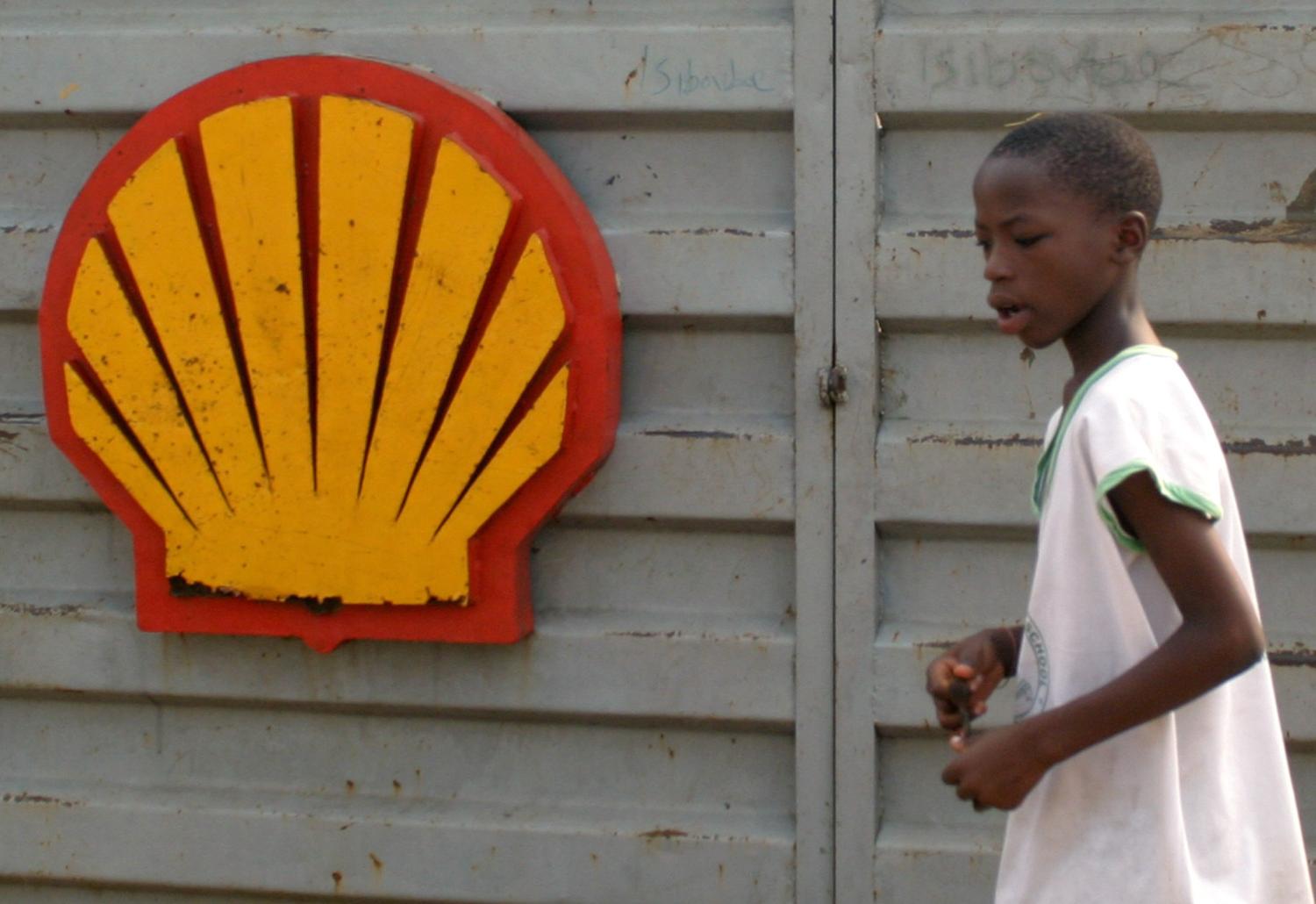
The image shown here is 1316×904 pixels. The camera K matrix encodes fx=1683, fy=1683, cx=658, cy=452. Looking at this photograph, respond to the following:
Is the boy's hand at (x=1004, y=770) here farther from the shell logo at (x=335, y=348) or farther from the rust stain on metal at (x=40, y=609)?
the rust stain on metal at (x=40, y=609)

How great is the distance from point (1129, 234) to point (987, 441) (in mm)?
1091

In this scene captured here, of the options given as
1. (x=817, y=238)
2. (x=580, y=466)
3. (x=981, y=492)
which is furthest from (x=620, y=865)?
(x=817, y=238)

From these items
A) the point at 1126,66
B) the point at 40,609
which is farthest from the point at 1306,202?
the point at 40,609

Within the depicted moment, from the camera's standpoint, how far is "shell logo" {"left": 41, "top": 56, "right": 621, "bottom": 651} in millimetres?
2842

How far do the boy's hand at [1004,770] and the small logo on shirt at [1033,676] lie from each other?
68 mm

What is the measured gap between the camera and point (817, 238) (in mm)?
2863

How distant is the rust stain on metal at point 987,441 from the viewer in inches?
112

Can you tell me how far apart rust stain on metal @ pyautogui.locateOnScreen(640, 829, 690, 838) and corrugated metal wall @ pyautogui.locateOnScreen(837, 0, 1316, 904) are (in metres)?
0.29

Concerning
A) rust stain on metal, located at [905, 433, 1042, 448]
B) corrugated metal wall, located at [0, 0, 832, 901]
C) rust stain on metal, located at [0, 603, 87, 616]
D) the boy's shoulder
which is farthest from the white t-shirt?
rust stain on metal, located at [0, 603, 87, 616]

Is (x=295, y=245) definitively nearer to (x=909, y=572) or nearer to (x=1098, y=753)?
(x=909, y=572)

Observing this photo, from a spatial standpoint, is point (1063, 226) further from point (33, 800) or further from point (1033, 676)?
point (33, 800)

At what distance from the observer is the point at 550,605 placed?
3039 mm

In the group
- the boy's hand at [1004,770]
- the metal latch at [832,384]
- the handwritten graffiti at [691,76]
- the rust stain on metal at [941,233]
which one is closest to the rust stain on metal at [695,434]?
the metal latch at [832,384]

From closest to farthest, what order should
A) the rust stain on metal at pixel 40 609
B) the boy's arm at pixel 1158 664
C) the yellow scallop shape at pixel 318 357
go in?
the boy's arm at pixel 1158 664
the yellow scallop shape at pixel 318 357
the rust stain on metal at pixel 40 609
